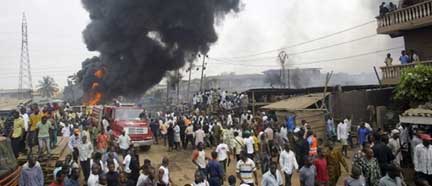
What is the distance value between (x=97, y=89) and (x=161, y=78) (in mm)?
5766

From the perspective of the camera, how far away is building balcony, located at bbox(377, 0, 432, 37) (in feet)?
58.8

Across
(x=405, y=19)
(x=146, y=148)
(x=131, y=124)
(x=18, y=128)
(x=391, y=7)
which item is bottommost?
(x=146, y=148)

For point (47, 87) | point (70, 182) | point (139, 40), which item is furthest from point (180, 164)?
point (47, 87)

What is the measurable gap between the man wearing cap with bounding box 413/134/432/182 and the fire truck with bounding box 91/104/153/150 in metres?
12.3

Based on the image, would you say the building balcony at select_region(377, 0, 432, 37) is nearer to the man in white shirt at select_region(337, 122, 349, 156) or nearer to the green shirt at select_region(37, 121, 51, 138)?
the man in white shirt at select_region(337, 122, 349, 156)

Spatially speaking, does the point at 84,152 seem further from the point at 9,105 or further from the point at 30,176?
the point at 9,105

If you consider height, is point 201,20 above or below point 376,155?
above

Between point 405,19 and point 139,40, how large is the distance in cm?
2340

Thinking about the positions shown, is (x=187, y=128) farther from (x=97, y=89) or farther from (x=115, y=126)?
(x=97, y=89)

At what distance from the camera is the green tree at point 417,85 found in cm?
1411

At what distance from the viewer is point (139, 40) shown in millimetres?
37406

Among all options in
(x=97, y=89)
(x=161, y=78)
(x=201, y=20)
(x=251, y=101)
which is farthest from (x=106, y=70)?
(x=251, y=101)

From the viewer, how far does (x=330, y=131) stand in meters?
18.1

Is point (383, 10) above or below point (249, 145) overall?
above
